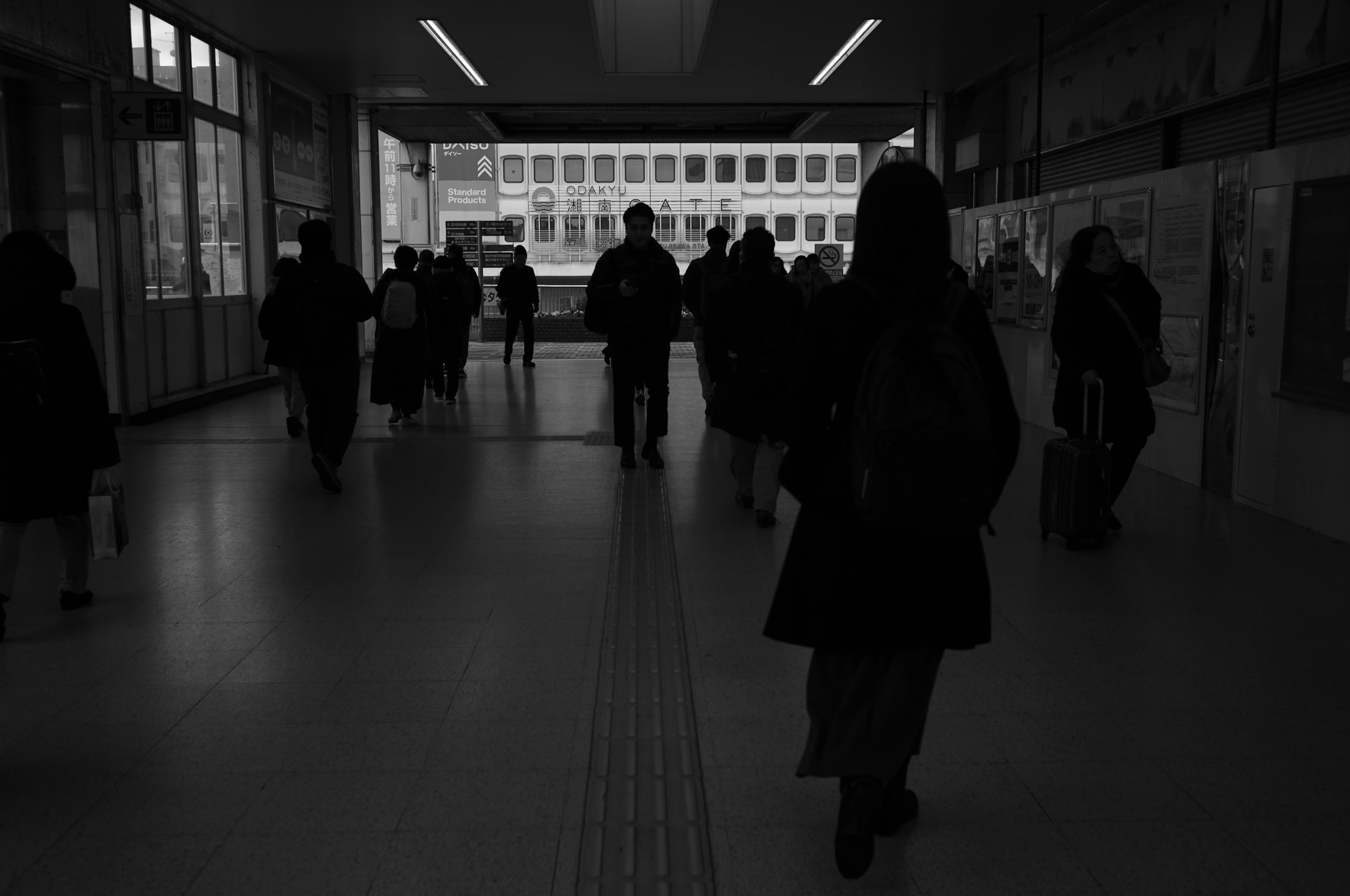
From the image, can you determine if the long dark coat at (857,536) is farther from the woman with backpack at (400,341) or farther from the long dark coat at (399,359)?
the long dark coat at (399,359)

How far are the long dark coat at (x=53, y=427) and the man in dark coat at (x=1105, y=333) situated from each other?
14.1 ft

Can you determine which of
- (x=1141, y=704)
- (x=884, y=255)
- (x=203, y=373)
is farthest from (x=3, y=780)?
(x=203, y=373)

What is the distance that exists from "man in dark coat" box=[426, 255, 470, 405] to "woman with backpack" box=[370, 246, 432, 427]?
138cm

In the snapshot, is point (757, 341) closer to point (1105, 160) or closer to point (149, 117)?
point (149, 117)

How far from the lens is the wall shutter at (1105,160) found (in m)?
12.5

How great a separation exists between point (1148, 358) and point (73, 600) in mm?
4967

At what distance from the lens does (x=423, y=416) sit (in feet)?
41.1

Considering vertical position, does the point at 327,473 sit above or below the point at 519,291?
below

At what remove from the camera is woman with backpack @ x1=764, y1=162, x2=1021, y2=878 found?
8.66 ft

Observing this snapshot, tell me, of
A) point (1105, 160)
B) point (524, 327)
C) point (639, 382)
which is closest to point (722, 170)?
point (524, 327)

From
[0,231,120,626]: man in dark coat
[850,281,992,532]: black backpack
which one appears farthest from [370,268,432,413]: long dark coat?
[850,281,992,532]: black backpack

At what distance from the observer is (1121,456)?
6.67 m

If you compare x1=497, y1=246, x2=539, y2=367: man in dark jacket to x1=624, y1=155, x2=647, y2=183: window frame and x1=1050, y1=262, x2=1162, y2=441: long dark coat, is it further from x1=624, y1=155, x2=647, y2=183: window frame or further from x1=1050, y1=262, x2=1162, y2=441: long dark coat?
x1=624, y1=155, x2=647, y2=183: window frame

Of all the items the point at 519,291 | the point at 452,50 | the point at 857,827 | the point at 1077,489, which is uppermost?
the point at 452,50
